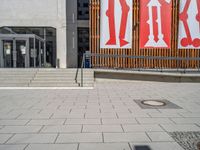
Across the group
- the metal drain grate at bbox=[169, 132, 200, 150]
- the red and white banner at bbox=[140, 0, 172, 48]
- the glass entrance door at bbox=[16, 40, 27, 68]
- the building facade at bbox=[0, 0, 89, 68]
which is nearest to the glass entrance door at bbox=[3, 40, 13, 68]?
the glass entrance door at bbox=[16, 40, 27, 68]

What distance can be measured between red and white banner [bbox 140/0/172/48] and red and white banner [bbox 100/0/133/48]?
3.29 feet

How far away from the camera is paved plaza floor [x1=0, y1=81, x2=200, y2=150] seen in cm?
372

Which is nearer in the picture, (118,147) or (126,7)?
(118,147)

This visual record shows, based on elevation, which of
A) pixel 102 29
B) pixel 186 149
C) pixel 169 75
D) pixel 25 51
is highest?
pixel 102 29

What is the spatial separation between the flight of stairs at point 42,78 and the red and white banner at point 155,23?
487cm

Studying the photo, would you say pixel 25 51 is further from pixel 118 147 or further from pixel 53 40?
pixel 118 147

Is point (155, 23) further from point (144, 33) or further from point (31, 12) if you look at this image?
point (31, 12)

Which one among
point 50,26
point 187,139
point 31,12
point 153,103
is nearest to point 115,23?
point 50,26

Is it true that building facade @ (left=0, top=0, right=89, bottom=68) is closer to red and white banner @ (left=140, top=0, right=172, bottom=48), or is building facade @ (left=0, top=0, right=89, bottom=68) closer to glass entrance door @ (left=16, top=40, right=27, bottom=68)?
glass entrance door @ (left=16, top=40, right=27, bottom=68)

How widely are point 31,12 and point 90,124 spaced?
16.6 metres

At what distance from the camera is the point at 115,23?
13641mm

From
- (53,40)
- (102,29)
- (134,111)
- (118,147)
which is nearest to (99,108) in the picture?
(134,111)

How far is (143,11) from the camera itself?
46.3 ft

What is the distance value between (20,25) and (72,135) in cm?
1717
